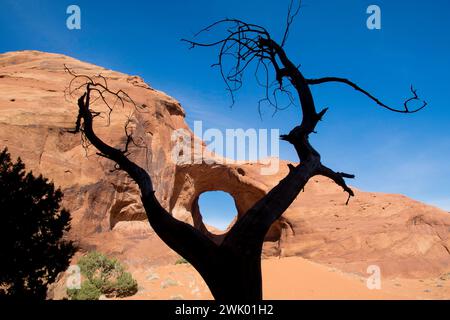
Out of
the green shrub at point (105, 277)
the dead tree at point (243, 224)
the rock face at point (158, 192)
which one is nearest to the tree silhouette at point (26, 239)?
the dead tree at point (243, 224)

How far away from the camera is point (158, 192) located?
2034cm

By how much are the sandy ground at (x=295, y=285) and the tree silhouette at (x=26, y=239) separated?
5.75 m

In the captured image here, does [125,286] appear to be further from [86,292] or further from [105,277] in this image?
[86,292]

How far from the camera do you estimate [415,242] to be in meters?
21.6

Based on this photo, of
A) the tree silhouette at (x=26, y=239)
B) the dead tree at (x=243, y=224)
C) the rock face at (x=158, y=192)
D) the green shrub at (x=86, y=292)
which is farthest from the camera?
the rock face at (x=158, y=192)

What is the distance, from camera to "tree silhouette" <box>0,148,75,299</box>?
20.3 ft

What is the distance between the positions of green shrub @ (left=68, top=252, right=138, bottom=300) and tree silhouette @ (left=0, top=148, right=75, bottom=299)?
5600mm

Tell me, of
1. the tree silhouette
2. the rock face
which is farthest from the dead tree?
the rock face

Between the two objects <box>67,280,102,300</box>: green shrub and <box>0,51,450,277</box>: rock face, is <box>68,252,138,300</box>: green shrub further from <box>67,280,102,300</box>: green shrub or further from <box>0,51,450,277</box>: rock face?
<box>0,51,450,277</box>: rock face

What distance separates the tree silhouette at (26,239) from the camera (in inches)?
244

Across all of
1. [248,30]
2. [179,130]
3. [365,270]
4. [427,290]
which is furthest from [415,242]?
[248,30]

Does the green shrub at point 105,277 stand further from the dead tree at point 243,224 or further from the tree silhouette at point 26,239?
the dead tree at point 243,224

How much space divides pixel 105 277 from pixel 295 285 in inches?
310
